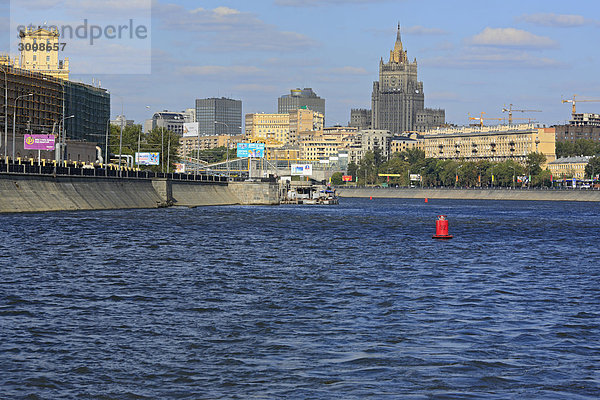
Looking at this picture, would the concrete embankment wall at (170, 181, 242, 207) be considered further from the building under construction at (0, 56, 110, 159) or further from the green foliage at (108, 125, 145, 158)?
the green foliage at (108, 125, 145, 158)

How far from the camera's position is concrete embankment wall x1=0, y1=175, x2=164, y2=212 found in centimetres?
7956

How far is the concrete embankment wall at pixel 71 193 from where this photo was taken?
261 ft

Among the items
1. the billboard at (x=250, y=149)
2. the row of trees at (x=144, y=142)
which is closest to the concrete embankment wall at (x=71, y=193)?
the billboard at (x=250, y=149)

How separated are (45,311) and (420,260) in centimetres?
2351

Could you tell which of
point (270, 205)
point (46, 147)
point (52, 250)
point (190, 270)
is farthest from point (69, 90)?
point (190, 270)

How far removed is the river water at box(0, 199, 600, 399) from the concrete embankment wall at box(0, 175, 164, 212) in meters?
32.9

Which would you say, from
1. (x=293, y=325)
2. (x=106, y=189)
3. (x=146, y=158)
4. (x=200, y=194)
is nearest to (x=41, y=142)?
(x=106, y=189)

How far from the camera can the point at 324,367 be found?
61.6 ft

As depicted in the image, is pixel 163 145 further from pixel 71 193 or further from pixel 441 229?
pixel 441 229

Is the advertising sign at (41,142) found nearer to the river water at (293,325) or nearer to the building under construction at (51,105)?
the building under construction at (51,105)

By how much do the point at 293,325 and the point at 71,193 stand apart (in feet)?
235

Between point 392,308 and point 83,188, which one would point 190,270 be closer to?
point 392,308

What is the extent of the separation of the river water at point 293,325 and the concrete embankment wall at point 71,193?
108 ft

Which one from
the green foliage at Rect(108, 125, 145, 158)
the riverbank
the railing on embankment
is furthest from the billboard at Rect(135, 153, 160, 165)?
the green foliage at Rect(108, 125, 145, 158)
